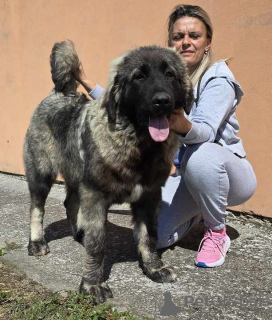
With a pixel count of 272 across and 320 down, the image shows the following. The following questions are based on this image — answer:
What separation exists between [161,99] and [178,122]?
0.37 meters

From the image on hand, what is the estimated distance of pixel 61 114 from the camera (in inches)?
147

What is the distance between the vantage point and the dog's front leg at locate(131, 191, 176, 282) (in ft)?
10.7

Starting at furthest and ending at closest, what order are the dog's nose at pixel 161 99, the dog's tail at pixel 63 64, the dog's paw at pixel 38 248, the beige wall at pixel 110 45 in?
the beige wall at pixel 110 45 < the dog's tail at pixel 63 64 < the dog's paw at pixel 38 248 < the dog's nose at pixel 161 99

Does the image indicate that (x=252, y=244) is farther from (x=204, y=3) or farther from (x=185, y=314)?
(x=204, y=3)

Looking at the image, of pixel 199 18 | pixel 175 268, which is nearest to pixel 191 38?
pixel 199 18

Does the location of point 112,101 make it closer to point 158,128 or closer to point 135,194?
point 158,128

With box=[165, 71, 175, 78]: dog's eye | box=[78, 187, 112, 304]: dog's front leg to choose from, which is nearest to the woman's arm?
box=[165, 71, 175, 78]: dog's eye

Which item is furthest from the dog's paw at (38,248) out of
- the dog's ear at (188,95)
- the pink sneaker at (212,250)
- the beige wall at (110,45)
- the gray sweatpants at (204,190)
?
the beige wall at (110,45)

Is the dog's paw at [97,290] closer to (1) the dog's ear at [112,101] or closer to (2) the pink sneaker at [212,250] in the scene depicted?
(2) the pink sneaker at [212,250]

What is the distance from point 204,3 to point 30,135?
2352 millimetres

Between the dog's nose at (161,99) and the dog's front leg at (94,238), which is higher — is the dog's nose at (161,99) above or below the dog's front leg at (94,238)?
above

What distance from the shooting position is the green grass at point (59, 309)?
8.59 ft

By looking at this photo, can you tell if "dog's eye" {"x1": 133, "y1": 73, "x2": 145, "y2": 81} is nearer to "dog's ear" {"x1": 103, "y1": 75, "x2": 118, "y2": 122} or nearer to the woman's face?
"dog's ear" {"x1": 103, "y1": 75, "x2": 118, "y2": 122}

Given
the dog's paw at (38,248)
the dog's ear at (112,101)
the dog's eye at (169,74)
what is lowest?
the dog's paw at (38,248)
